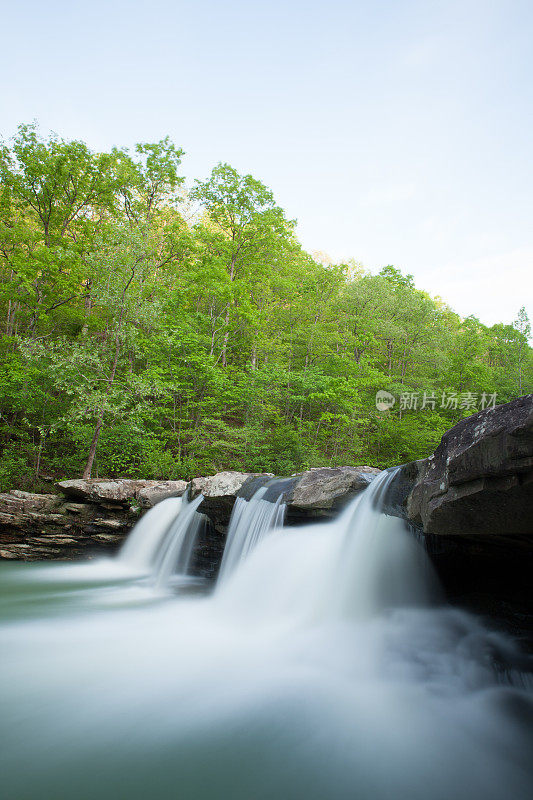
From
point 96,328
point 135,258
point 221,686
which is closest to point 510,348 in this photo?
point 135,258

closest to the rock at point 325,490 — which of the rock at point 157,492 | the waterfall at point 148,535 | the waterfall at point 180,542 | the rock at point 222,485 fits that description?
the rock at point 222,485

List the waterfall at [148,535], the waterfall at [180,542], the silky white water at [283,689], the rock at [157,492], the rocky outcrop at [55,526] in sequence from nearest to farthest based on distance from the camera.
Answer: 1. the silky white water at [283,689]
2. the waterfall at [180,542]
3. the waterfall at [148,535]
4. the rocky outcrop at [55,526]
5. the rock at [157,492]

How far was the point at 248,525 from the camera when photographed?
783 cm

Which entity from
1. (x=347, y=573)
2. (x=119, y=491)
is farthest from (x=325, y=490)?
(x=119, y=491)

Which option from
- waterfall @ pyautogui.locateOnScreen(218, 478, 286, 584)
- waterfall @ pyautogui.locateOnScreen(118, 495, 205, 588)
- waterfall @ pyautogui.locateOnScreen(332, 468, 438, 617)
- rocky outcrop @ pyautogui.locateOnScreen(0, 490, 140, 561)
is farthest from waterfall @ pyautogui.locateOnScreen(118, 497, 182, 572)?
waterfall @ pyautogui.locateOnScreen(332, 468, 438, 617)

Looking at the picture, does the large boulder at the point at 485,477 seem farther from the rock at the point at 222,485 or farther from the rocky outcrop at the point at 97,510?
the rock at the point at 222,485

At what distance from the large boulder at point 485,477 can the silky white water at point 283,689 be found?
58.8 inches

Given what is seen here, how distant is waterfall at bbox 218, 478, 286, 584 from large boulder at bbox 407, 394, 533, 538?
373 cm

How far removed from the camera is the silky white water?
2.63 metres

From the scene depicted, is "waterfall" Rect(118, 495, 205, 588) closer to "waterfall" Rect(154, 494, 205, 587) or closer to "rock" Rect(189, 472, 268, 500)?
"waterfall" Rect(154, 494, 205, 587)

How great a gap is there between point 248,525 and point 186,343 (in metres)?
8.36

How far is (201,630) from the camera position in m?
5.45

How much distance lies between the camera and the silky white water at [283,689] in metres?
2.63

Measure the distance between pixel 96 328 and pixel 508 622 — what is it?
17.7 metres
